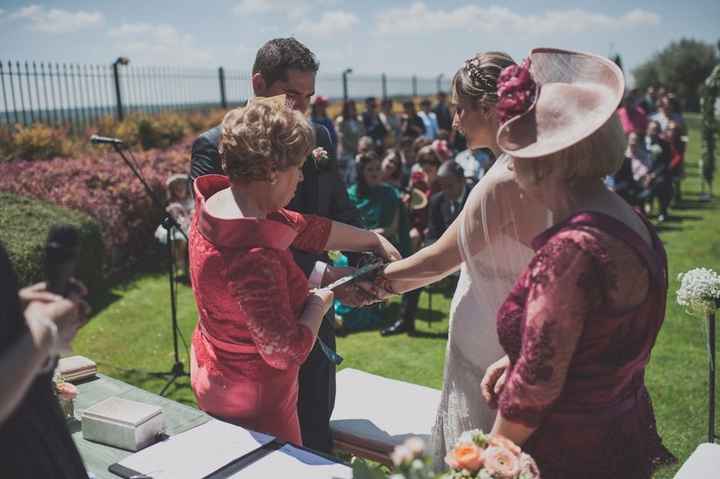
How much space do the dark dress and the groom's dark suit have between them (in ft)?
4.47

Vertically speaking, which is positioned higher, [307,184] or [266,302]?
[307,184]

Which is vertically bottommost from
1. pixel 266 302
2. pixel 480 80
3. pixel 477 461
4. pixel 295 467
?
pixel 295 467

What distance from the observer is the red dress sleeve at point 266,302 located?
1.80 m

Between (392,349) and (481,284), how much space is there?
388cm

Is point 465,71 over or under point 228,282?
over

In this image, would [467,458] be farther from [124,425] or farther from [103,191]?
[103,191]

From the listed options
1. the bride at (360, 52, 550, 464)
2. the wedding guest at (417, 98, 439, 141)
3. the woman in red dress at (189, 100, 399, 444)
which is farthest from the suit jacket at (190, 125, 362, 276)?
the wedding guest at (417, 98, 439, 141)

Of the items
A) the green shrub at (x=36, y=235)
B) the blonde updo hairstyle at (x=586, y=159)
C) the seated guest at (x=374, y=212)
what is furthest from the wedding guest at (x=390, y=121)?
the blonde updo hairstyle at (x=586, y=159)

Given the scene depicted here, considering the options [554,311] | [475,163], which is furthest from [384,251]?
[475,163]

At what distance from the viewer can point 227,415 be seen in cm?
221

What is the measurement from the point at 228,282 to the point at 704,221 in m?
11.4

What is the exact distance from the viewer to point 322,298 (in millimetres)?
2117

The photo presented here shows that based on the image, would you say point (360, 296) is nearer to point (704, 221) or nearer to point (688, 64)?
point (704, 221)

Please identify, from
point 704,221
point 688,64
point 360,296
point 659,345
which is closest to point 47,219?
point 360,296
